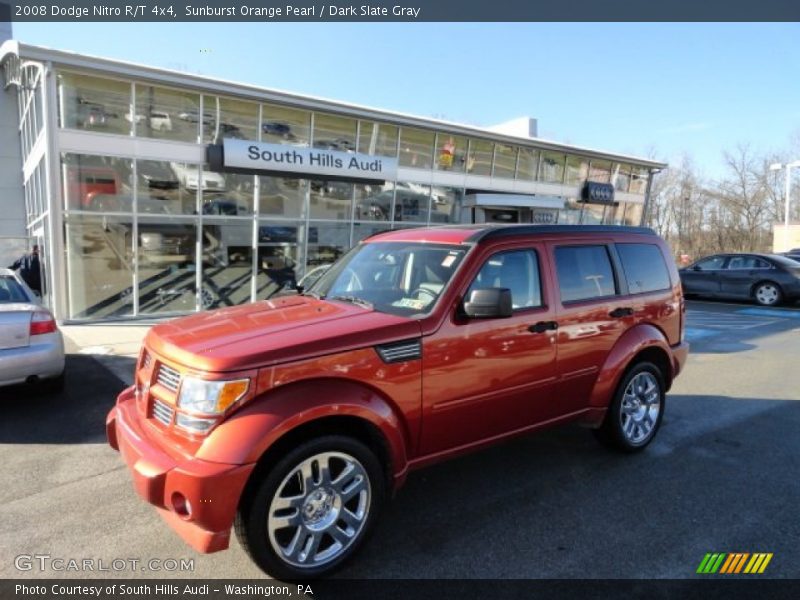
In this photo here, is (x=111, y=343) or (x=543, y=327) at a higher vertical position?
(x=543, y=327)

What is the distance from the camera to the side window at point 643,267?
4754 millimetres

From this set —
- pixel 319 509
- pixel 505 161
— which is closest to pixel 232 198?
pixel 505 161

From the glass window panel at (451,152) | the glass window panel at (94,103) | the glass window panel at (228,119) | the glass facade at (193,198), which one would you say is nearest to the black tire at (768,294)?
the glass window panel at (451,152)

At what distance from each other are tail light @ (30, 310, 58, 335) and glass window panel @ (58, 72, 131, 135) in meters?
7.58

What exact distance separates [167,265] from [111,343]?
3.88 m

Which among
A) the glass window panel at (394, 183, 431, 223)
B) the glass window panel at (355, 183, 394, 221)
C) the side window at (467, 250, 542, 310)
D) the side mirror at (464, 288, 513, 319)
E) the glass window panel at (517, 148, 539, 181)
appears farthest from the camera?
the glass window panel at (517, 148, 539, 181)

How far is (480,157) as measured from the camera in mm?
19172

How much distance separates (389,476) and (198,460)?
1.12 meters

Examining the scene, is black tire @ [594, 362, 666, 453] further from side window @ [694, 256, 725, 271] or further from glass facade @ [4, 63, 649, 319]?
side window @ [694, 256, 725, 271]

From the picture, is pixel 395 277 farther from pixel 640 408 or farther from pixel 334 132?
pixel 334 132

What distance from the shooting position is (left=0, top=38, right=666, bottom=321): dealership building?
11.8 m

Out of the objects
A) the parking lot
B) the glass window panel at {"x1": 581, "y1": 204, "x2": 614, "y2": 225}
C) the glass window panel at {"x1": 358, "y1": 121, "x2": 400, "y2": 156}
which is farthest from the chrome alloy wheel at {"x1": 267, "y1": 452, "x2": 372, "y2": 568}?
the glass window panel at {"x1": 581, "y1": 204, "x2": 614, "y2": 225}

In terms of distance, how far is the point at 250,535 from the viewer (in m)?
2.70

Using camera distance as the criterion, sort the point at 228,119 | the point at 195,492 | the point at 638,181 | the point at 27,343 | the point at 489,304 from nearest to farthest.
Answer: the point at 195,492 → the point at 489,304 → the point at 27,343 → the point at 228,119 → the point at 638,181
